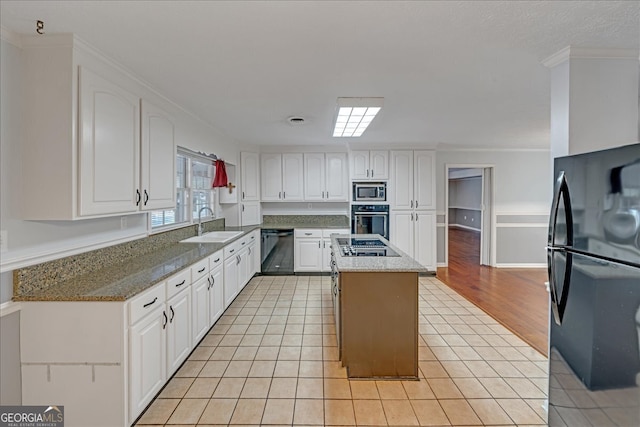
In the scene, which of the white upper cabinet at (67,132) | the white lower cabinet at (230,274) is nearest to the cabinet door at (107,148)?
the white upper cabinet at (67,132)

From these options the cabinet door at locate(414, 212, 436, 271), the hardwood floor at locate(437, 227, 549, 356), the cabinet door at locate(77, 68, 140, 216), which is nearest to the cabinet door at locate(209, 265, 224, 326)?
the cabinet door at locate(77, 68, 140, 216)

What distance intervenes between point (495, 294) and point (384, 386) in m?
2.95

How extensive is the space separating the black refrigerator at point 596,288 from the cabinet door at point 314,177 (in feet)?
14.2

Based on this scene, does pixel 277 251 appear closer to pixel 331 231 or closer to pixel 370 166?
pixel 331 231

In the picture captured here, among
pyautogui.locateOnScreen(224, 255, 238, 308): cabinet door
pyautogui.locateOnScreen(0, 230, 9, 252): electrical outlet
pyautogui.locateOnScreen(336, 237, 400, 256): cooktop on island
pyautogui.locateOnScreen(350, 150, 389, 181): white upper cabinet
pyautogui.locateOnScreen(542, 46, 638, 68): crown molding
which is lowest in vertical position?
pyautogui.locateOnScreen(224, 255, 238, 308): cabinet door

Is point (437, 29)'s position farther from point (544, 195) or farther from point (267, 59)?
point (544, 195)

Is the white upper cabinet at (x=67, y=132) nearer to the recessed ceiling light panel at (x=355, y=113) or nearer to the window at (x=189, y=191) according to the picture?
the window at (x=189, y=191)

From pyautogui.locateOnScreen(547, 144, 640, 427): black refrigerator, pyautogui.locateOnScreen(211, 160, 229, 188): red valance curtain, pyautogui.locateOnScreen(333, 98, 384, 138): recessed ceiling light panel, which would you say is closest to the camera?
pyautogui.locateOnScreen(547, 144, 640, 427): black refrigerator

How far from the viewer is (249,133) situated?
4.71 meters

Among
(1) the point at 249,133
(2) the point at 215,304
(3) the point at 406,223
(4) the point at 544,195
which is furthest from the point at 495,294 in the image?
(1) the point at 249,133

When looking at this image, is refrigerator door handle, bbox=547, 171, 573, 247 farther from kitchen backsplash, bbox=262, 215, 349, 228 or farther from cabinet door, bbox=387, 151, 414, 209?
kitchen backsplash, bbox=262, 215, 349, 228

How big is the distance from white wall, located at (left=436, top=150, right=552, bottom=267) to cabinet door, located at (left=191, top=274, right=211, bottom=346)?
4636mm

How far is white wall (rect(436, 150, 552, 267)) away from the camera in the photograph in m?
6.11

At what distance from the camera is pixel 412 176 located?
564 centimetres
